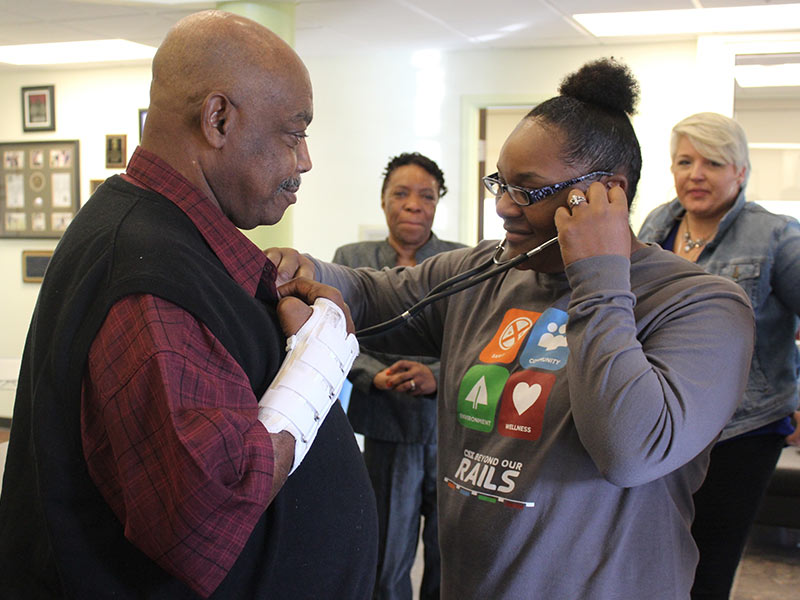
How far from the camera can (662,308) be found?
121 cm

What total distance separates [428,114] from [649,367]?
425 centimetres

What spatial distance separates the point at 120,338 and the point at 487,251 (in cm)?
85

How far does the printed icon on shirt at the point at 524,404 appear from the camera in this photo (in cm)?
125

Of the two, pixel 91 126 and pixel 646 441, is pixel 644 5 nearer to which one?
pixel 646 441

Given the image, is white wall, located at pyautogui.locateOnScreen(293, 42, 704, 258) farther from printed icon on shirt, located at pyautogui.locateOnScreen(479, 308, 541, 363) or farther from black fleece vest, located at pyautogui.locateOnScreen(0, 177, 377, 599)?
black fleece vest, located at pyautogui.locateOnScreen(0, 177, 377, 599)

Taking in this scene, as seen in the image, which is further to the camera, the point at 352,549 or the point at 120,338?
the point at 352,549

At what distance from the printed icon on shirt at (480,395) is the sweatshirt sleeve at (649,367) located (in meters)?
0.16

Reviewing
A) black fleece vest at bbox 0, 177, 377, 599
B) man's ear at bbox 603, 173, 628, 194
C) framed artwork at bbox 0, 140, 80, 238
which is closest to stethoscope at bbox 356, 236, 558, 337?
man's ear at bbox 603, 173, 628, 194

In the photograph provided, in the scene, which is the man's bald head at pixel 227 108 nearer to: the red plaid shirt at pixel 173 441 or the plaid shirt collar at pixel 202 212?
the plaid shirt collar at pixel 202 212

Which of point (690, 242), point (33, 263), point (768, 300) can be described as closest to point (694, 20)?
point (690, 242)

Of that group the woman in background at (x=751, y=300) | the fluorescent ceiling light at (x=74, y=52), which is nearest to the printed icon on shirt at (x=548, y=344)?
the woman in background at (x=751, y=300)

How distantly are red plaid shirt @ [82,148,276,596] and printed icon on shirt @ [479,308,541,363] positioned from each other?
0.53 meters

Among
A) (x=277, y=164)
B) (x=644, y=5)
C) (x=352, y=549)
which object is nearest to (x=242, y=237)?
(x=277, y=164)

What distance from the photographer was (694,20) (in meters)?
4.24
